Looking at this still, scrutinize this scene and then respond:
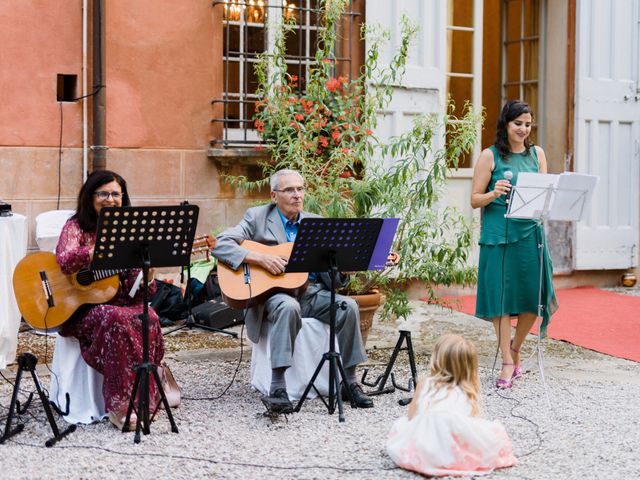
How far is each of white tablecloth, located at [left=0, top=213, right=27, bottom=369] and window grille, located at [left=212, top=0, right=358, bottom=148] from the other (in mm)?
2514

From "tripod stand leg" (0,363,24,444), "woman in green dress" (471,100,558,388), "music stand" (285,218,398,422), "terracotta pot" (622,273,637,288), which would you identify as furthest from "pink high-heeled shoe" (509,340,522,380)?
"terracotta pot" (622,273,637,288)

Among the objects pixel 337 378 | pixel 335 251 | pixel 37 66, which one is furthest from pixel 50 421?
pixel 37 66

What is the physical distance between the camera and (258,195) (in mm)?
8617

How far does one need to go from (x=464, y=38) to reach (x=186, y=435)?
229 inches

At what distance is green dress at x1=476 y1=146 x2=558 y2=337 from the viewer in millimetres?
5961

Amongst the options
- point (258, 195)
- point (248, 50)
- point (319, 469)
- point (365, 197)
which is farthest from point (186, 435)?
point (248, 50)

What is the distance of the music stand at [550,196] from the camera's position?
5.43 m

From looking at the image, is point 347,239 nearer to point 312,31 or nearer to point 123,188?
point 123,188

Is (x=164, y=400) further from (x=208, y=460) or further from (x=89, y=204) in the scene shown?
(x=89, y=204)

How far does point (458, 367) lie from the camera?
14.0 ft

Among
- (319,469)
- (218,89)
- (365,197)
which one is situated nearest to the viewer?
(319,469)

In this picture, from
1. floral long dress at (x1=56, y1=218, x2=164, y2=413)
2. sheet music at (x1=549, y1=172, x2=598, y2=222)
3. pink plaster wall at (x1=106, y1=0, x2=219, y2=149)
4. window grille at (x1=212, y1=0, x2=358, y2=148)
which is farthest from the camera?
window grille at (x1=212, y1=0, x2=358, y2=148)

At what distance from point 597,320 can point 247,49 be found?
3.64 meters

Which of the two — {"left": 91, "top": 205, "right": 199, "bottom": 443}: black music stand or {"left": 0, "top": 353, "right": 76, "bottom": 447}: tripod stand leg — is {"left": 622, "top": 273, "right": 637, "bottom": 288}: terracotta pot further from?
{"left": 0, "top": 353, "right": 76, "bottom": 447}: tripod stand leg
